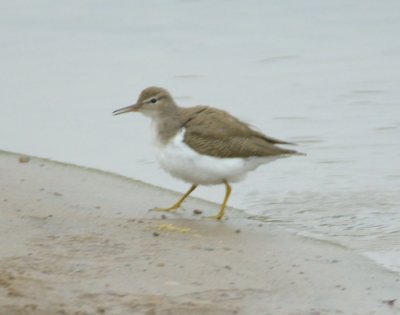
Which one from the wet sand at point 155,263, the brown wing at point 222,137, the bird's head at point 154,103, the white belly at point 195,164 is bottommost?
the wet sand at point 155,263

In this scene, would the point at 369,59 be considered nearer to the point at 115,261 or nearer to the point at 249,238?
the point at 249,238

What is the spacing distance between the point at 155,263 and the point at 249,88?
563cm

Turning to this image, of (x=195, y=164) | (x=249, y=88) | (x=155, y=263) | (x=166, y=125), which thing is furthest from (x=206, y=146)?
(x=249, y=88)

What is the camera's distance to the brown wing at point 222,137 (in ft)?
27.4

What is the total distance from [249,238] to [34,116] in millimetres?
4184

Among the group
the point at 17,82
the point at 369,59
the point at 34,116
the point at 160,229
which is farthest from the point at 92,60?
the point at 160,229

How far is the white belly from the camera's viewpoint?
8.25 meters

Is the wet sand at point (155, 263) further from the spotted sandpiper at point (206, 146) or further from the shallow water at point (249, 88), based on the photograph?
the shallow water at point (249, 88)

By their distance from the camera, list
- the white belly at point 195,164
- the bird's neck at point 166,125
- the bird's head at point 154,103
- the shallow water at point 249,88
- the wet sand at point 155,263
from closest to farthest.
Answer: the wet sand at point 155,263
the white belly at point 195,164
the bird's neck at point 166,125
the bird's head at point 154,103
the shallow water at point 249,88

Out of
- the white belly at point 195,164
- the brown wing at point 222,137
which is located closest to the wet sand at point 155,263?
the white belly at point 195,164

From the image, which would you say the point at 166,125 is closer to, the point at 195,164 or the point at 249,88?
the point at 195,164

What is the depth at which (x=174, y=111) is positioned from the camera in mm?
8664

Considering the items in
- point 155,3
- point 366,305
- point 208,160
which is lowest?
point 366,305

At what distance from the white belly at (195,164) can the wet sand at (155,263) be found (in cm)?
32
